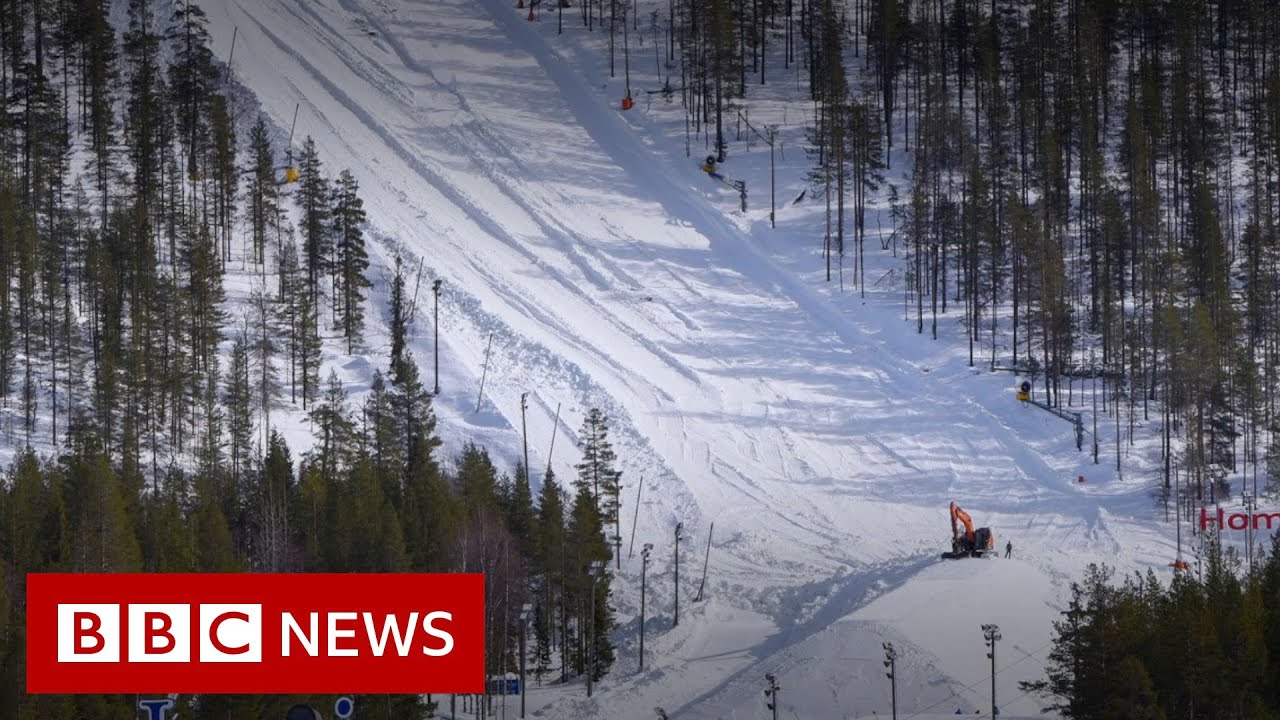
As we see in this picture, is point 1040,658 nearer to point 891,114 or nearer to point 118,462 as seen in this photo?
point 118,462

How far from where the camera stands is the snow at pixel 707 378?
54125mm

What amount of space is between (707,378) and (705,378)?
130mm

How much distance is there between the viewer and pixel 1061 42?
99.8 meters

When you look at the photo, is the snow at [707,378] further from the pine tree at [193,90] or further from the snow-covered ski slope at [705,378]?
the pine tree at [193,90]

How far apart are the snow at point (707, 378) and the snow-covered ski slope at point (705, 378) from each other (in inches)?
7.1

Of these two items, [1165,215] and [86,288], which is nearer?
[86,288]

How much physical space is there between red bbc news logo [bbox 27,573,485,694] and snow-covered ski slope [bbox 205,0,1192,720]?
3012 centimetres

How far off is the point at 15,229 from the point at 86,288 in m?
4.62

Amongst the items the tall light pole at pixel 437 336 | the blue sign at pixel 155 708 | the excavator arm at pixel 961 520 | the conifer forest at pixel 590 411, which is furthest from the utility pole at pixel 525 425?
the blue sign at pixel 155 708

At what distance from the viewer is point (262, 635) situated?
20.0 metres

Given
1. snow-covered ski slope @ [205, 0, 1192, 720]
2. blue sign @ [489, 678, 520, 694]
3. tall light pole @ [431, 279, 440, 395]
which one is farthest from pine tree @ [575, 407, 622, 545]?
tall light pole @ [431, 279, 440, 395]

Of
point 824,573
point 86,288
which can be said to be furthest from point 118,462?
point 824,573

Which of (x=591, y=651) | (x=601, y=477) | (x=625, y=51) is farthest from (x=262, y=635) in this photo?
(x=625, y=51)

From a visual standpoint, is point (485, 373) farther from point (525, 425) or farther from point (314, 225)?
point (314, 225)
